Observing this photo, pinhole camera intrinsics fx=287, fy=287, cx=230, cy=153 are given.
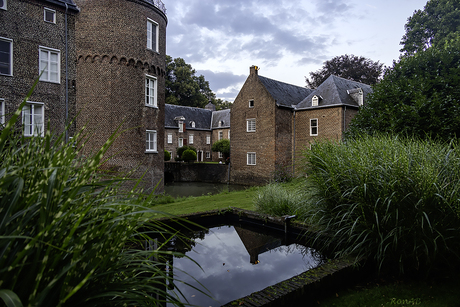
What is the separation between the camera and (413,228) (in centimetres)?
402

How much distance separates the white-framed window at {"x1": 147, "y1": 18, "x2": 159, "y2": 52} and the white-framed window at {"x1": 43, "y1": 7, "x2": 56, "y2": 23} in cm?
460

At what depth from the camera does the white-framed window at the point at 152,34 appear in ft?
53.6

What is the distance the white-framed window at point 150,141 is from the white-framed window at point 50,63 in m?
5.08

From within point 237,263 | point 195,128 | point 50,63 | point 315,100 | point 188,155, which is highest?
point 315,100

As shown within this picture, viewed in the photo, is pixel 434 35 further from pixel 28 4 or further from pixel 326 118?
pixel 28 4

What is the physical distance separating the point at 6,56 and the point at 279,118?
20439 mm

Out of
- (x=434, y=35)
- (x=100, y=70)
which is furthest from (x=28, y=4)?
(x=434, y=35)

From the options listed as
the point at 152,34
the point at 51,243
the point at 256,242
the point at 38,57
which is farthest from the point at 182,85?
the point at 51,243

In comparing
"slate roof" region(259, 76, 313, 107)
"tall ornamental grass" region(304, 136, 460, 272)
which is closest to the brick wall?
"slate roof" region(259, 76, 313, 107)

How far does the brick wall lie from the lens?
27172mm

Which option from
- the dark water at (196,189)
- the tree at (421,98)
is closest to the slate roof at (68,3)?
the dark water at (196,189)

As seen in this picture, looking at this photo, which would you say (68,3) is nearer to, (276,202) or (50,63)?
(50,63)

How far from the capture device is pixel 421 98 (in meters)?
8.73

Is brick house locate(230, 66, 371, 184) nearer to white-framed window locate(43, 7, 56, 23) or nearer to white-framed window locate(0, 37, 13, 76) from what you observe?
white-framed window locate(43, 7, 56, 23)
